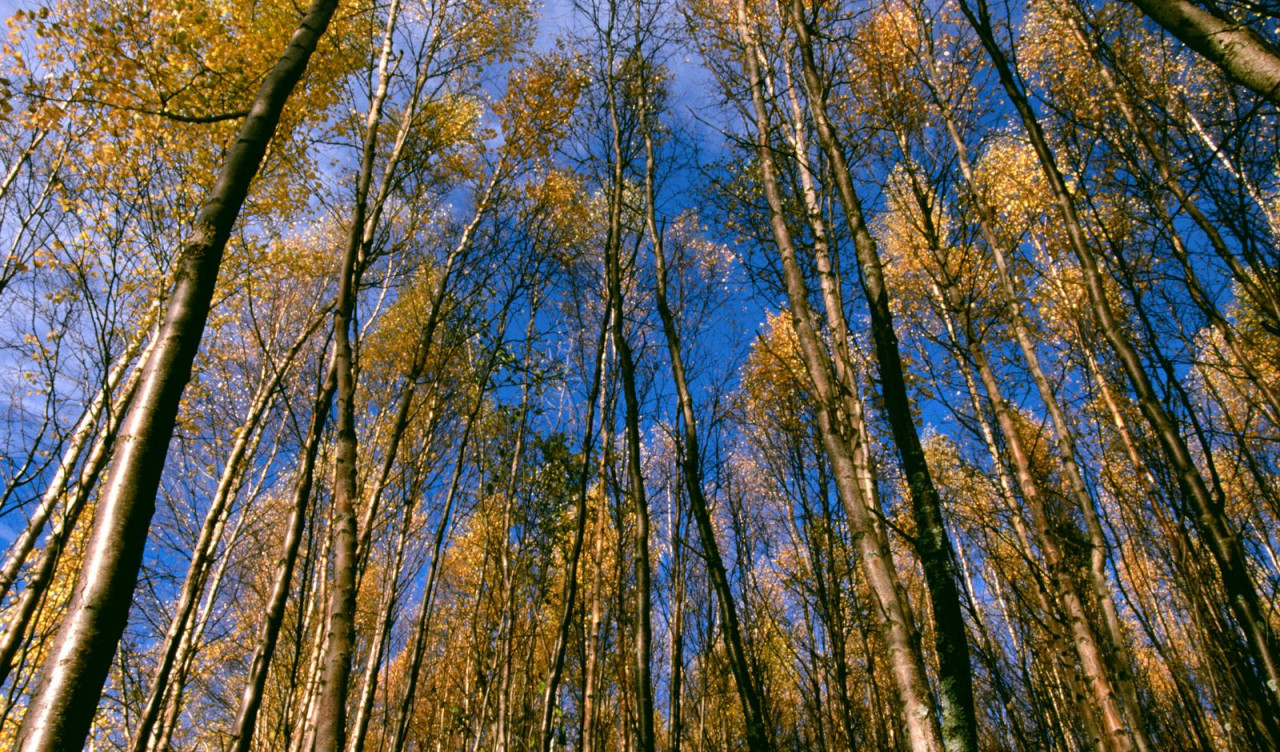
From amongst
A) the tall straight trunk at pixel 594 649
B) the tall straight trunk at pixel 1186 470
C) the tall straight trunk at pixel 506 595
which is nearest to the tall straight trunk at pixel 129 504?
the tall straight trunk at pixel 594 649

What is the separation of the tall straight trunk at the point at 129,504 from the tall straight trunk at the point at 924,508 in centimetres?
212

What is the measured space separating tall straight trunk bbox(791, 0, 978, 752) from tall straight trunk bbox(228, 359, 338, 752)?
2722 millimetres

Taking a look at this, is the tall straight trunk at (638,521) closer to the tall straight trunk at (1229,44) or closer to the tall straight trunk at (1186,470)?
the tall straight trunk at (1186,470)

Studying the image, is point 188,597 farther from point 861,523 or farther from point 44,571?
point 861,523

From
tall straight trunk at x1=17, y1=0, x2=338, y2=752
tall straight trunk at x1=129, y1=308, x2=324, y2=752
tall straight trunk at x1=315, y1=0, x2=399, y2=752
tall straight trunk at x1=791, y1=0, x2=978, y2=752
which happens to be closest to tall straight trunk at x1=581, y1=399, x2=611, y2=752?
tall straight trunk at x1=315, y1=0, x2=399, y2=752

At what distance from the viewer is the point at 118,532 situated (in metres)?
1.12

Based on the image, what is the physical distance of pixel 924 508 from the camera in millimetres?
2102

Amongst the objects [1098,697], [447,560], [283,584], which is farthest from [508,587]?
[447,560]

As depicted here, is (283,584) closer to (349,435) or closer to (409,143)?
(349,435)

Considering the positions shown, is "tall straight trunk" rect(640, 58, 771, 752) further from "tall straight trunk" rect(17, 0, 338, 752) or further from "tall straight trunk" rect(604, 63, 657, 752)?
"tall straight trunk" rect(17, 0, 338, 752)

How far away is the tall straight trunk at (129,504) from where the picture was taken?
95cm

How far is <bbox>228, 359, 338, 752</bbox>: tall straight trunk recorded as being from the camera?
2.73 meters

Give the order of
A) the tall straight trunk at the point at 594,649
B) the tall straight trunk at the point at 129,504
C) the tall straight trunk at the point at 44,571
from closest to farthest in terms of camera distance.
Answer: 1. the tall straight trunk at the point at 129,504
2. the tall straight trunk at the point at 44,571
3. the tall straight trunk at the point at 594,649

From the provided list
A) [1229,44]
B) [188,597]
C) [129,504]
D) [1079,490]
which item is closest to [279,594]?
[188,597]
